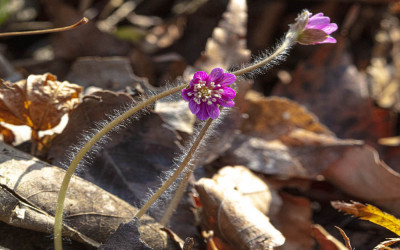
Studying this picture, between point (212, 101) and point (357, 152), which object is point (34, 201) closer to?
point (212, 101)

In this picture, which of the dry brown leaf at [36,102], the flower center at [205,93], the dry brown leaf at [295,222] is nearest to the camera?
the flower center at [205,93]

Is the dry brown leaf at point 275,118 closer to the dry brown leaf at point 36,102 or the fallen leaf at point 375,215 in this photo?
the fallen leaf at point 375,215

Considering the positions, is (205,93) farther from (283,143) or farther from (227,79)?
(283,143)

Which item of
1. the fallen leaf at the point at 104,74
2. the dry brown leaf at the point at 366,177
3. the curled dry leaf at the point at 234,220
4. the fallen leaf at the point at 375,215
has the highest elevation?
the fallen leaf at the point at 104,74

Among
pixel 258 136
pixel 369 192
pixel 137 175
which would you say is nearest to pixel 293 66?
pixel 258 136

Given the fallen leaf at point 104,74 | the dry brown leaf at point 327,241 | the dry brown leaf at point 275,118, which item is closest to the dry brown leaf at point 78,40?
the fallen leaf at point 104,74

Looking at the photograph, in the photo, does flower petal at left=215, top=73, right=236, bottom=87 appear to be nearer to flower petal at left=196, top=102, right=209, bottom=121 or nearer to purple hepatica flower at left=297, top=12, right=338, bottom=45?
flower petal at left=196, top=102, right=209, bottom=121
